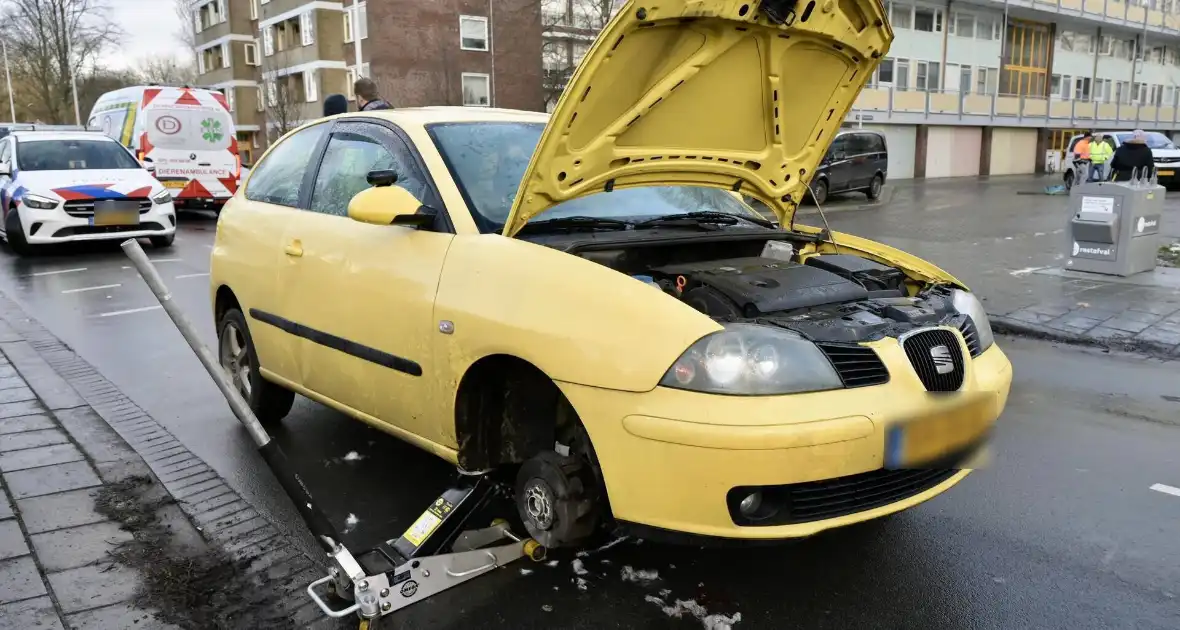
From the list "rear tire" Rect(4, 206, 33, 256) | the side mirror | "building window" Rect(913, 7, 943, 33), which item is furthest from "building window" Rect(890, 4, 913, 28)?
the side mirror

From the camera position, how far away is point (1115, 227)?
9.32 metres

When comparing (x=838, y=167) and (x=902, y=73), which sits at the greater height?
(x=902, y=73)

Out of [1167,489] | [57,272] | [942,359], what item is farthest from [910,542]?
[57,272]

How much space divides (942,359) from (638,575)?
1341mm

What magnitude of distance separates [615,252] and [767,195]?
3.59ft

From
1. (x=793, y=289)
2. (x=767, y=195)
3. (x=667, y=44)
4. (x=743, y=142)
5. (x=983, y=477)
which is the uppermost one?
(x=667, y=44)

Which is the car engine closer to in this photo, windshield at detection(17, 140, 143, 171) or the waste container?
the waste container

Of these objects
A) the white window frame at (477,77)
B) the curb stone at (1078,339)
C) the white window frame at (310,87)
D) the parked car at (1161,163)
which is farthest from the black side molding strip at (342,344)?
the white window frame at (310,87)

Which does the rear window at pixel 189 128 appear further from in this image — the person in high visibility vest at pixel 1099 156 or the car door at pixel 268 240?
the person in high visibility vest at pixel 1099 156

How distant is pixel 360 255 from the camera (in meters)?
3.71

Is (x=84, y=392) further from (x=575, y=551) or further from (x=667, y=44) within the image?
(x=667, y=44)

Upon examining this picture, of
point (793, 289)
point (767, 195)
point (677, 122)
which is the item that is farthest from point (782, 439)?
point (767, 195)

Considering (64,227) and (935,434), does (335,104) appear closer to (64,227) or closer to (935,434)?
(935,434)

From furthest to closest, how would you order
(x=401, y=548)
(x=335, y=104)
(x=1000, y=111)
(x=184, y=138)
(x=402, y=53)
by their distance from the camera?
1. (x=1000, y=111)
2. (x=402, y=53)
3. (x=184, y=138)
4. (x=335, y=104)
5. (x=401, y=548)
